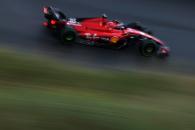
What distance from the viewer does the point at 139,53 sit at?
10.8 meters

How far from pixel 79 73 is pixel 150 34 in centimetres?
730

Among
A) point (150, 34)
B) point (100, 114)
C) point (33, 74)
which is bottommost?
point (100, 114)

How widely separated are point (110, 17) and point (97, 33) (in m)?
1.40

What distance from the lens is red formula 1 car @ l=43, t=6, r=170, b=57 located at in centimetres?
1052

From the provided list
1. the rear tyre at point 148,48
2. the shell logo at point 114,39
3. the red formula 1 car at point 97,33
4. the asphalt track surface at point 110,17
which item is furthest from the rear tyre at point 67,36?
the rear tyre at point 148,48

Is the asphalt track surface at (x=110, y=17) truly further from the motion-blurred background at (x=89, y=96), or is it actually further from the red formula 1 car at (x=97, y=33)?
the motion-blurred background at (x=89, y=96)

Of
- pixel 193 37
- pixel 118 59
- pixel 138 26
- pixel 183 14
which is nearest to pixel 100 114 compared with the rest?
pixel 118 59

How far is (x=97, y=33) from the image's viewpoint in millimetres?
10562

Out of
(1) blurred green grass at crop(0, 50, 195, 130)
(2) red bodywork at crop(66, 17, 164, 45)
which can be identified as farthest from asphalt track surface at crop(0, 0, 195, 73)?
(1) blurred green grass at crop(0, 50, 195, 130)

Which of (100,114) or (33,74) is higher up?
(33,74)

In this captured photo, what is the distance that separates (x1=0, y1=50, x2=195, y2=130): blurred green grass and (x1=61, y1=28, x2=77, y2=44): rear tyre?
20.1 ft

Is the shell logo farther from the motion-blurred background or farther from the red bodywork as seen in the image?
the motion-blurred background

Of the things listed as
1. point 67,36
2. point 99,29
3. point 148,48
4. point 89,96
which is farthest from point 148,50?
point 89,96

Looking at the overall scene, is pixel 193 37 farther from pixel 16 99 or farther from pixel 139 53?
pixel 16 99
